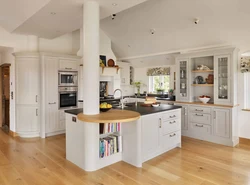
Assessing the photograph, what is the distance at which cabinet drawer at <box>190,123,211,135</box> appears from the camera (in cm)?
463

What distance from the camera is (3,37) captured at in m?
4.89

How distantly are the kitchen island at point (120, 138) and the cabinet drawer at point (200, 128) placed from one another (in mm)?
1431

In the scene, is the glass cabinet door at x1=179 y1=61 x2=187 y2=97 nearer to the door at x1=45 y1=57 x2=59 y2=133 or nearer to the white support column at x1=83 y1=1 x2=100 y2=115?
the white support column at x1=83 y1=1 x2=100 y2=115

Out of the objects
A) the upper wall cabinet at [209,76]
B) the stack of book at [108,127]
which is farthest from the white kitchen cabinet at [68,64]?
the upper wall cabinet at [209,76]

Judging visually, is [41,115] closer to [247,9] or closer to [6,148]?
[6,148]

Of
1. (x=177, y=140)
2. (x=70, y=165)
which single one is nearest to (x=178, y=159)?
(x=177, y=140)

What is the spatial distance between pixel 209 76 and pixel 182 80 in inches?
26.7

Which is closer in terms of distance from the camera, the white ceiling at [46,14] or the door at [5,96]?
the white ceiling at [46,14]

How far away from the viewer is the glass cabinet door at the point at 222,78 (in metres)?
4.41

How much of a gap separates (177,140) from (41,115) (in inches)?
134

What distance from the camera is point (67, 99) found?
5406 mm

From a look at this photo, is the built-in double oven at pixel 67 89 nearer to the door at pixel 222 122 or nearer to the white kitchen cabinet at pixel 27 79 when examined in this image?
the white kitchen cabinet at pixel 27 79

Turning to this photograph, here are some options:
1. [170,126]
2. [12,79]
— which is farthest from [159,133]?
[12,79]

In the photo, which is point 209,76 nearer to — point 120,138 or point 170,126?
point 170,126
